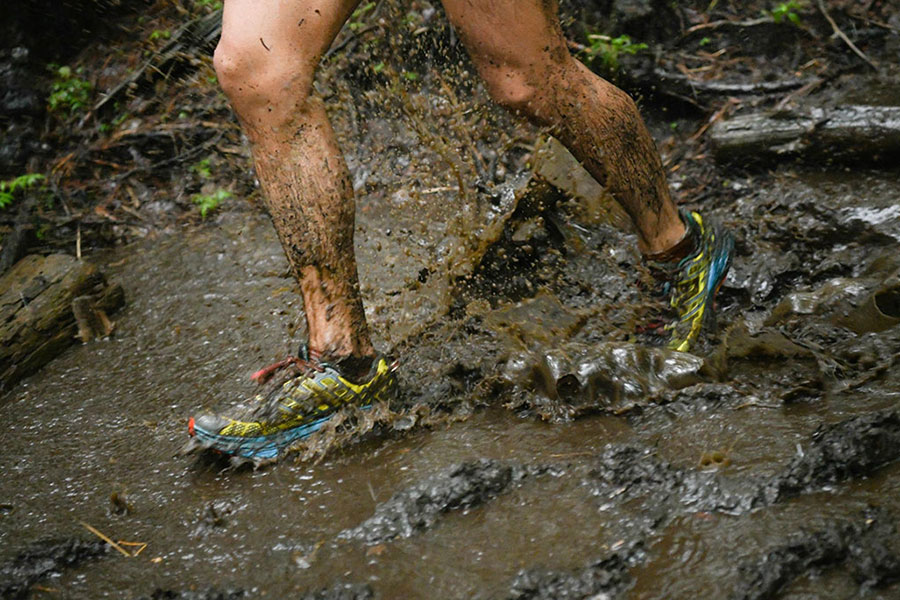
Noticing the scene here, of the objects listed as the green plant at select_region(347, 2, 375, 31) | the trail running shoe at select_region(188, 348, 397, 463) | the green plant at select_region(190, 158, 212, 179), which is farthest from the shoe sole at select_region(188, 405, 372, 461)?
the green plant at select_region(347, 2, 375, 31)

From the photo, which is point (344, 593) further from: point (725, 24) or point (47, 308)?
point (725, 24)

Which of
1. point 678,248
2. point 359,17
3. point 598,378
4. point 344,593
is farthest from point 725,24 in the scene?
point 344,593

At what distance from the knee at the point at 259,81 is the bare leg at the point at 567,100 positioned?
520 millimetres

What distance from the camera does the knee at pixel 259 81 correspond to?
2.23m

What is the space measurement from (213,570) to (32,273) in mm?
2535

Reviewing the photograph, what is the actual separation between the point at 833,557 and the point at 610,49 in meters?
3.58

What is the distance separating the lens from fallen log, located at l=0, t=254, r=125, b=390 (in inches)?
134

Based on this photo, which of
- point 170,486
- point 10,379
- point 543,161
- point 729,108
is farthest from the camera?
point 729,108

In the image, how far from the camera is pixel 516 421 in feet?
7.89

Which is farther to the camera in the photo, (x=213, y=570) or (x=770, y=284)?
(x=770, y=284)

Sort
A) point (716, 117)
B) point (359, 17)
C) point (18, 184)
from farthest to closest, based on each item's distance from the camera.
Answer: point (359, 17) → point (18, 184) → point (716, 117)

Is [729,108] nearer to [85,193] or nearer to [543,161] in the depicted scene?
[543,161]

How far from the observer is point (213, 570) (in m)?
1.91

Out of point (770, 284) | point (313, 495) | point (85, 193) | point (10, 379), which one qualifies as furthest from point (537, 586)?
point (85, 193)
